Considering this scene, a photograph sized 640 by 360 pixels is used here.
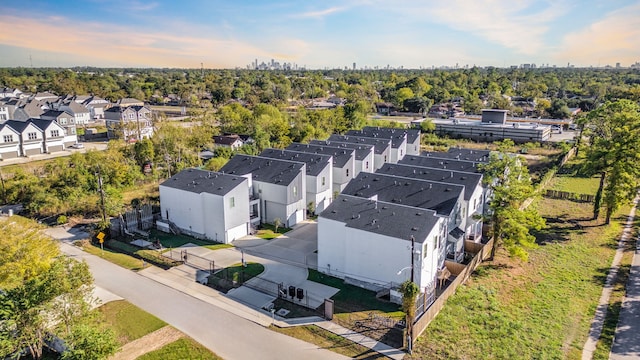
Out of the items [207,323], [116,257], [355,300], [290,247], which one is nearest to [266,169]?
[290,247]

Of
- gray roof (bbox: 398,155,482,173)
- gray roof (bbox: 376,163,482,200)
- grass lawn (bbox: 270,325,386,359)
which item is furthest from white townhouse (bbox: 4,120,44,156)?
grass lawn (bbox: 270,325,386,359)

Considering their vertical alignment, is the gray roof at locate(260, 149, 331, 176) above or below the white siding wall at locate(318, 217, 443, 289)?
above

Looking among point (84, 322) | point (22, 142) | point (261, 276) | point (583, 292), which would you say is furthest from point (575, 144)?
point (22, 142)

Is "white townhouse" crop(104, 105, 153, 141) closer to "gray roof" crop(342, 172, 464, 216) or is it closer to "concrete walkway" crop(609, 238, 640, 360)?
"gray roof" crop(342, 172, 464, 216)

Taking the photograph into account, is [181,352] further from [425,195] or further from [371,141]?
[371,141]

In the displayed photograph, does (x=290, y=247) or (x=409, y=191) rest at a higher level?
(x=409, y=191)
